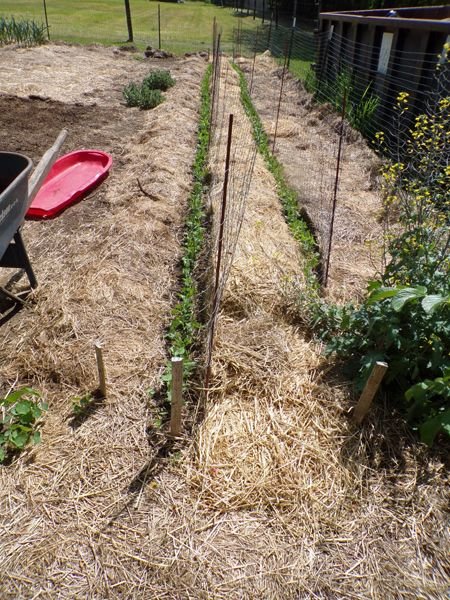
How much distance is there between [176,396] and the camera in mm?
2332

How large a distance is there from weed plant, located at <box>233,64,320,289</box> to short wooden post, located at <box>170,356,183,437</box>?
180cm

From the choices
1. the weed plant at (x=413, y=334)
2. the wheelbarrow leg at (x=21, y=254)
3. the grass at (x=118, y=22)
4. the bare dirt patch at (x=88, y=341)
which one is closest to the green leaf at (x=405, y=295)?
the weed plant at (x=413, y=334)

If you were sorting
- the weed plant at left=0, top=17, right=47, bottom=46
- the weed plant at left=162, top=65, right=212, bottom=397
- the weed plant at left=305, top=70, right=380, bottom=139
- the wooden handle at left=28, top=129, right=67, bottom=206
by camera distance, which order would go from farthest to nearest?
the weed plant at left=0, top=17, right=47, bottom=46 → the weed plant at left=305, top=70, right=380, bottom=139 → the wooden handle at left=28, top=129, right=67, bottom=206 → the weed plant at left=162, top=65, right=212, bottom=397

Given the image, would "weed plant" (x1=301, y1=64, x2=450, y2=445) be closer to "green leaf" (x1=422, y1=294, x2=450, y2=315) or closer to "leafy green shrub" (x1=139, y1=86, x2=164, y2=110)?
"green leaf" (x1=422, y1=294, x2=450, y2=315)

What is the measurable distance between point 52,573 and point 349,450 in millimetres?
1638

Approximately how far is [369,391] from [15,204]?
8.88 ft

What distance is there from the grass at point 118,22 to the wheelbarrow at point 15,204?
1512 centimetres

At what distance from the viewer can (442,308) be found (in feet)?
8.34

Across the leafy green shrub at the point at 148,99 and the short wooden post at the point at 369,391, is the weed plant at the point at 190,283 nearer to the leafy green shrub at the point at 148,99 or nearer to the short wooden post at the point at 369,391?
the short wooden post at the point at 369,391

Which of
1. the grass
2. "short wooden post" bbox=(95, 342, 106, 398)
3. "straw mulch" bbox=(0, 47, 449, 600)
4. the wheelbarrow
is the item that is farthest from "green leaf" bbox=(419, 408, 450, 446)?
the grass

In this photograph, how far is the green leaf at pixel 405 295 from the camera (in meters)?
2.30

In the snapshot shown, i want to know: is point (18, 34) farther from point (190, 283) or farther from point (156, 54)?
point (190, 283)

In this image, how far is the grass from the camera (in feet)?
61.6

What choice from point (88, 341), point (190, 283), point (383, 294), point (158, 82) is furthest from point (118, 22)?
point (383, 294)
